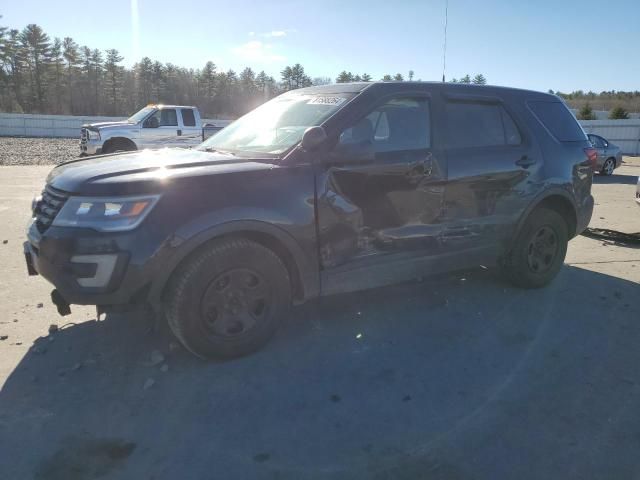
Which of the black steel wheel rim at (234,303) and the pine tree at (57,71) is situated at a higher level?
the pine tree at (57,71)

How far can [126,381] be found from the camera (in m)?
3.16

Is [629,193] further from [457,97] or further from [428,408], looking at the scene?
[428,408]

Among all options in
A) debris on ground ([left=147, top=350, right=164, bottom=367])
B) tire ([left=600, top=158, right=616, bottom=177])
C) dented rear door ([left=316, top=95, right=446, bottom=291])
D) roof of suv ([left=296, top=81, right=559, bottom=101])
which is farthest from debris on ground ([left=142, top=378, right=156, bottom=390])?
tire ([left=600, top=158, right=616, bottom=177])

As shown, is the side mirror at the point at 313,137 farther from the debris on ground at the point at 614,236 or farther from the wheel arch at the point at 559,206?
the debris on ground at the point at 614,236

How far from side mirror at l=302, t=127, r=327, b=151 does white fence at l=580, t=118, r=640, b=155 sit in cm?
3461

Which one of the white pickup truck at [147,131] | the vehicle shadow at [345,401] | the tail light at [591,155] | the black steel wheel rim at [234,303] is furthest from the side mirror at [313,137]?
the white pickup truck at [147,131]

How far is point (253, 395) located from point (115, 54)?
274 feet

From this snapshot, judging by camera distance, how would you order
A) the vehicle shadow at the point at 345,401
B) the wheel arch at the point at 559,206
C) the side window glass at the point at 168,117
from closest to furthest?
the vehicle shadow at the point at 345,401
the wheel arch at the point at 559,206
the side window glass at the point at 168,117

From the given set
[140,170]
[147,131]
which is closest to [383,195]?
[140,170]

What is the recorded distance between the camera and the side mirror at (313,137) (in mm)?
3395

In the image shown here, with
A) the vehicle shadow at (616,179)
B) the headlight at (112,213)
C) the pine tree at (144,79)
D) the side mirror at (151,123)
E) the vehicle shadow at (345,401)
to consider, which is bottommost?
the vehicle shadow at (345,401)

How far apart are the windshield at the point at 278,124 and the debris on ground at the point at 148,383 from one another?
178 cm

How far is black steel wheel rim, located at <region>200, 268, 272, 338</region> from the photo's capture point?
3279 millimetres

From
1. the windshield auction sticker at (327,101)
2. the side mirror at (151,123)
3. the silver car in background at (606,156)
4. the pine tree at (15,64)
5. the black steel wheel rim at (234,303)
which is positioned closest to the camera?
the black steel wheel rim at (234,303)
